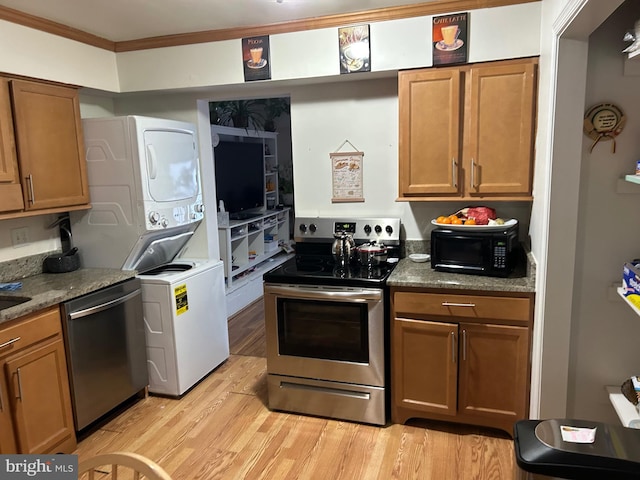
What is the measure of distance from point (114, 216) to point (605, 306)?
279cm

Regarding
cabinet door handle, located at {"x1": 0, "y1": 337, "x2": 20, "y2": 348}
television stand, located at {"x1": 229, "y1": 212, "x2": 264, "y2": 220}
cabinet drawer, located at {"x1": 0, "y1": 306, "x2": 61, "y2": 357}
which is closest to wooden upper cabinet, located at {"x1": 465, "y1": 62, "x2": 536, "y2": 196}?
cabinet drawer, located at {"x1": 0, "y1": 306, "x2": 61, "y2": 357}

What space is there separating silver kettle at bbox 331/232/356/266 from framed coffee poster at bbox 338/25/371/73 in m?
1.02

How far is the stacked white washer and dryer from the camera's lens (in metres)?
2.90

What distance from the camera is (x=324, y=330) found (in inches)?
108

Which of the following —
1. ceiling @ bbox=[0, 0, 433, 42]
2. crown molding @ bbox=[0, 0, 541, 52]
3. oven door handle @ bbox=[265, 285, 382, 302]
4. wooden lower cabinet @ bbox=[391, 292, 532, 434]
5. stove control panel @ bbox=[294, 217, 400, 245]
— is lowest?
wooden lower cabinet @ bbox=[391, 292, 532, 434]

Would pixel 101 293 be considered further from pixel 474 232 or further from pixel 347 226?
pixel 474 232

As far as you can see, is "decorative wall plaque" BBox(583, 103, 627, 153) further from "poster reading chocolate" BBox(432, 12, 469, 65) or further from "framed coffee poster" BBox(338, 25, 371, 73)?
"framed coffee poster" BBox(338, 25, 371, 73)

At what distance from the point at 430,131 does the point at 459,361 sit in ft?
4.29

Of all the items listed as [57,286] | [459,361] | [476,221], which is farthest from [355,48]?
[57,286]

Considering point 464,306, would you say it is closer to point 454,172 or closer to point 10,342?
point 454,172

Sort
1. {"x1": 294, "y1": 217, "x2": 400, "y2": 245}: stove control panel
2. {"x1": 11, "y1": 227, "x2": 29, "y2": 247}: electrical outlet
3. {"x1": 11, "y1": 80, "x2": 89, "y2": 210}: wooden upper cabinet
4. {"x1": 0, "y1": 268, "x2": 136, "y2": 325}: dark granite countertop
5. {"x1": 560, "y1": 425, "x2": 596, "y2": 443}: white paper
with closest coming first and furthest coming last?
{"x1": 560, "y1": 425, "x2": 596, "y2": 443}: white paper < {"x1": 0, "y1": 268, "x2": 136, "y2": 325}: dark granite countertop < {"x1": 11, "y1": 80, "x2": 89, "y2": 210}: wooden upper cabinet < {"x1": 11, "y1": 227, "x2": 29, "y2": 247}: electrical outlet < {"x1": 294, "y1": 217, "x2": 400, "y2": 245}: stove control panel

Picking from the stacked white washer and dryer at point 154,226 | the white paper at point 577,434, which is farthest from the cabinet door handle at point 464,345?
the stacked white washer and dryer at point 154,226

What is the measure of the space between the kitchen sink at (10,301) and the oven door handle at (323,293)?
1.30 metres

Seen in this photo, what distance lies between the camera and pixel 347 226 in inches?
123
